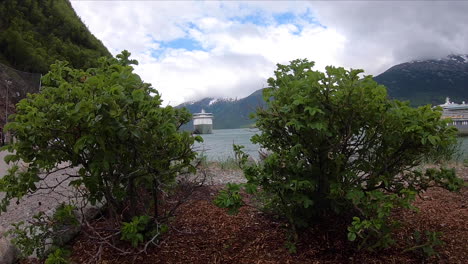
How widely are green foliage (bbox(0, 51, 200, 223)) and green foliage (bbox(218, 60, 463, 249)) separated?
2.27 ft

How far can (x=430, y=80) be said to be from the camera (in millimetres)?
72000

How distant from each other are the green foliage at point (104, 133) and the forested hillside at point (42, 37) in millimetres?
23086

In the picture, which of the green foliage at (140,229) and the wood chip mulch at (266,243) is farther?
the wood chip mulch at (266,243)

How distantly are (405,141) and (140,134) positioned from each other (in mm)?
1814

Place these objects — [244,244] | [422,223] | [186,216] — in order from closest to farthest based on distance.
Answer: [244,244] → [422,223] → [186,216]

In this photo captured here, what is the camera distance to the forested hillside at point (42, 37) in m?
26.7

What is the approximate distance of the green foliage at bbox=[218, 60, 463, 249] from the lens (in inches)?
92.7

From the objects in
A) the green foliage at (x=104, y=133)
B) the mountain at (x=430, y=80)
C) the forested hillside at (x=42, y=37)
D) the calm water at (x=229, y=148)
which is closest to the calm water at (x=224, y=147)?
the calm water at (x=229, y=148)

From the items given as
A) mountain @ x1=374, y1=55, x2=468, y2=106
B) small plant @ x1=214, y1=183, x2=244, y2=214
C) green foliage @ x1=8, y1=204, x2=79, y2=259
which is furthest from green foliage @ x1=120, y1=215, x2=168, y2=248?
mountain @ x1=374, y1=55, x2=468, y2=106

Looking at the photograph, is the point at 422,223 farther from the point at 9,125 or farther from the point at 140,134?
the point at 9,125

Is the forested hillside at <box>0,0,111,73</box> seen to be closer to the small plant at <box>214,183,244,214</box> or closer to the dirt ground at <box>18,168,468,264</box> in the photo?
the dirt ground at <box>18,168,468,264</box>

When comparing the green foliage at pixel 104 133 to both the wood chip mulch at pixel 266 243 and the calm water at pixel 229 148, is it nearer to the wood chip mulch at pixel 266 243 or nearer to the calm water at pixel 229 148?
the wood chip mulch at pixel 266 243

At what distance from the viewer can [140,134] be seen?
218cm

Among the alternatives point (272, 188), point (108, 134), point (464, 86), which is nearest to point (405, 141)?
point (272, 188)
